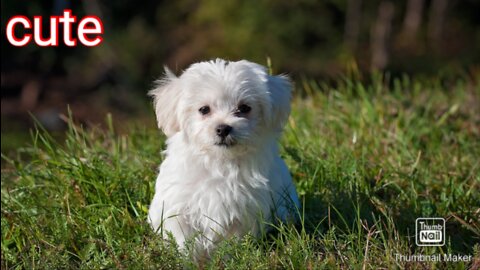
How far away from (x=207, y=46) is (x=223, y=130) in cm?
1250

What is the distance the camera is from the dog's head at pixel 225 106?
159 inches

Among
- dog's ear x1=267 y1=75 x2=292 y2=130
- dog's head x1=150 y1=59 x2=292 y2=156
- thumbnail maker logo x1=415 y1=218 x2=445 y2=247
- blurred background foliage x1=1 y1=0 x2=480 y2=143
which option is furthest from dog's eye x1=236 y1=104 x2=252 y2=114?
blurred background foliage x1=1 y1=0 x2=480 y2=143

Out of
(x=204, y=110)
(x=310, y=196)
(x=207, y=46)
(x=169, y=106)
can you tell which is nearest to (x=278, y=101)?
(x=204, y=110)

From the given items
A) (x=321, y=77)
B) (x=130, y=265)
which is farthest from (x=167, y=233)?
(x=321, y=77)

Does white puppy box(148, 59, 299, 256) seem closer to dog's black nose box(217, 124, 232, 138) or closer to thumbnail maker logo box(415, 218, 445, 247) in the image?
dog's black nose box(217, 124, 232, 138)

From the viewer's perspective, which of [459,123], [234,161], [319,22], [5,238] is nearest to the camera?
[234,161]

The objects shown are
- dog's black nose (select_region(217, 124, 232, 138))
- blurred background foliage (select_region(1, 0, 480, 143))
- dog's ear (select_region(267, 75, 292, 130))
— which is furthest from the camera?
blurred background foliage (select_region(1, 0, 480, 143))

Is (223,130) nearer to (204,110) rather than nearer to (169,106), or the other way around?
(204,110)

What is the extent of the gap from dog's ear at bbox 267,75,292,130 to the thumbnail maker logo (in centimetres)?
107

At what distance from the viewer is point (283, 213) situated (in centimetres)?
431

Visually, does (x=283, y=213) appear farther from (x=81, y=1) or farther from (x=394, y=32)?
(x=394, y=32)

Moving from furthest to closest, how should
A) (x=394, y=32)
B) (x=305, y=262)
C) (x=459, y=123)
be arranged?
(x=394, y=32) → (x=459, y=123) → (x=305, y=262)

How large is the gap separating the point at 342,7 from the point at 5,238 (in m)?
13.3

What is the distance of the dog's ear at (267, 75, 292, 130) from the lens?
4234 millimetres
